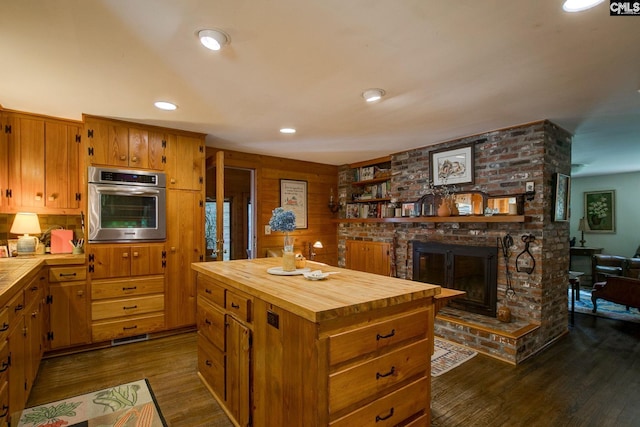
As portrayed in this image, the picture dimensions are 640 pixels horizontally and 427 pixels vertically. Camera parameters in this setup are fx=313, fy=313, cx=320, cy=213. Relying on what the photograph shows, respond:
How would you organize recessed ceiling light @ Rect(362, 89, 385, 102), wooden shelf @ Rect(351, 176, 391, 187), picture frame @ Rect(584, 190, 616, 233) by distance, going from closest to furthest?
recessed ceiling light @ Rect(362, 89, 385, 102), wooden shelf @ Rect(351, 176, 391, 187), picture frame @ Rect(584, 190, 616, 233)

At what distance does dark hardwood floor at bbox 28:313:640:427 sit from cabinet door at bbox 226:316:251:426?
0.22 metres

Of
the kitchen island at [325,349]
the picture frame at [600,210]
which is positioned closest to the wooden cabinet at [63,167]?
the kitchen island at [325,349]

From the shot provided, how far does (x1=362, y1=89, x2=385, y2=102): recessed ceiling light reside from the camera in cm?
249

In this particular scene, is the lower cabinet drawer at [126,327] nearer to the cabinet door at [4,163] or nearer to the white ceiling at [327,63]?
the cabinet door at [4,163]

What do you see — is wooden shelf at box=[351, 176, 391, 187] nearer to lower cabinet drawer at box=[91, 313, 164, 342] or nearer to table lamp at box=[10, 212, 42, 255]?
lower cabinet drawer at box=[91, 313, 164, 342]

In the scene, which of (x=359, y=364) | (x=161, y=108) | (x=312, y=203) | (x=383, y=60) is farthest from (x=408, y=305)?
(x=312, y=203)

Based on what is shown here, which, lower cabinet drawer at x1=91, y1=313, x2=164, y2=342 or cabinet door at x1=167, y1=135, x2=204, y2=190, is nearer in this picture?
lower cabinet drawer at x1=91, y1=313, x2=164, y2=342

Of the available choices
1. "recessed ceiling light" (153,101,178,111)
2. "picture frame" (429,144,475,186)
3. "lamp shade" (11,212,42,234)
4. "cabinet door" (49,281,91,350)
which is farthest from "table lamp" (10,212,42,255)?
"picture frame" (429,144,475,186)

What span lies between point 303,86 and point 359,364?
6.51 ft

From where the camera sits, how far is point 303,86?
244 cm

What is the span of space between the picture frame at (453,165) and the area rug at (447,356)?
76.0 inches

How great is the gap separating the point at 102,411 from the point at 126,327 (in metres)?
1.22

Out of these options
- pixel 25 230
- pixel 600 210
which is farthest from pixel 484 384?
pixel 600 210

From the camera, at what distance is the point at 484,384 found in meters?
2.60
